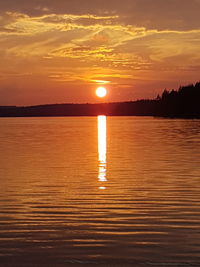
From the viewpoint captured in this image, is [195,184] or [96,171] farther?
[96,171]

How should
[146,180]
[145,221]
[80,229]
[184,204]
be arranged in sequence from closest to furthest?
[80,229] < [145,221] < [184,204] < [146,180]

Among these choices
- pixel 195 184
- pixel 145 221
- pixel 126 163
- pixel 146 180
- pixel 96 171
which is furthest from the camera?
pixel 126 163

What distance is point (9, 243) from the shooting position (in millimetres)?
11742

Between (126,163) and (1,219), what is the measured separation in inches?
755

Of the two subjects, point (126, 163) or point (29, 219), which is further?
point (126, 163)

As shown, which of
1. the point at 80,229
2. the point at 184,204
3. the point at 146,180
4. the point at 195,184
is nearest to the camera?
the point at 80,229

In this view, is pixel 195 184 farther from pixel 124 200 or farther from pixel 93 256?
pixel 93 256

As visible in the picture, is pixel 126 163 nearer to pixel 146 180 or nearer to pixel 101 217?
pixel 146 180

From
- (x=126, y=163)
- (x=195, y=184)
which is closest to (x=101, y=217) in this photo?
(x=195, y=184)

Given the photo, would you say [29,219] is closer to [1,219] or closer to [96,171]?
[1,219]

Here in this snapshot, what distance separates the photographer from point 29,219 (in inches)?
569

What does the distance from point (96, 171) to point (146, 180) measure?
5.57 metres

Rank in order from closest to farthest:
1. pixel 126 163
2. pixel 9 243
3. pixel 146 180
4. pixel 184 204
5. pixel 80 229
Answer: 1. pixel 9 243
2. pixel 80 229
3. pixel 184 204
4. pixel 146 180
5. pixel 126 163

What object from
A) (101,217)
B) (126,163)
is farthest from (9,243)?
(126,163)
